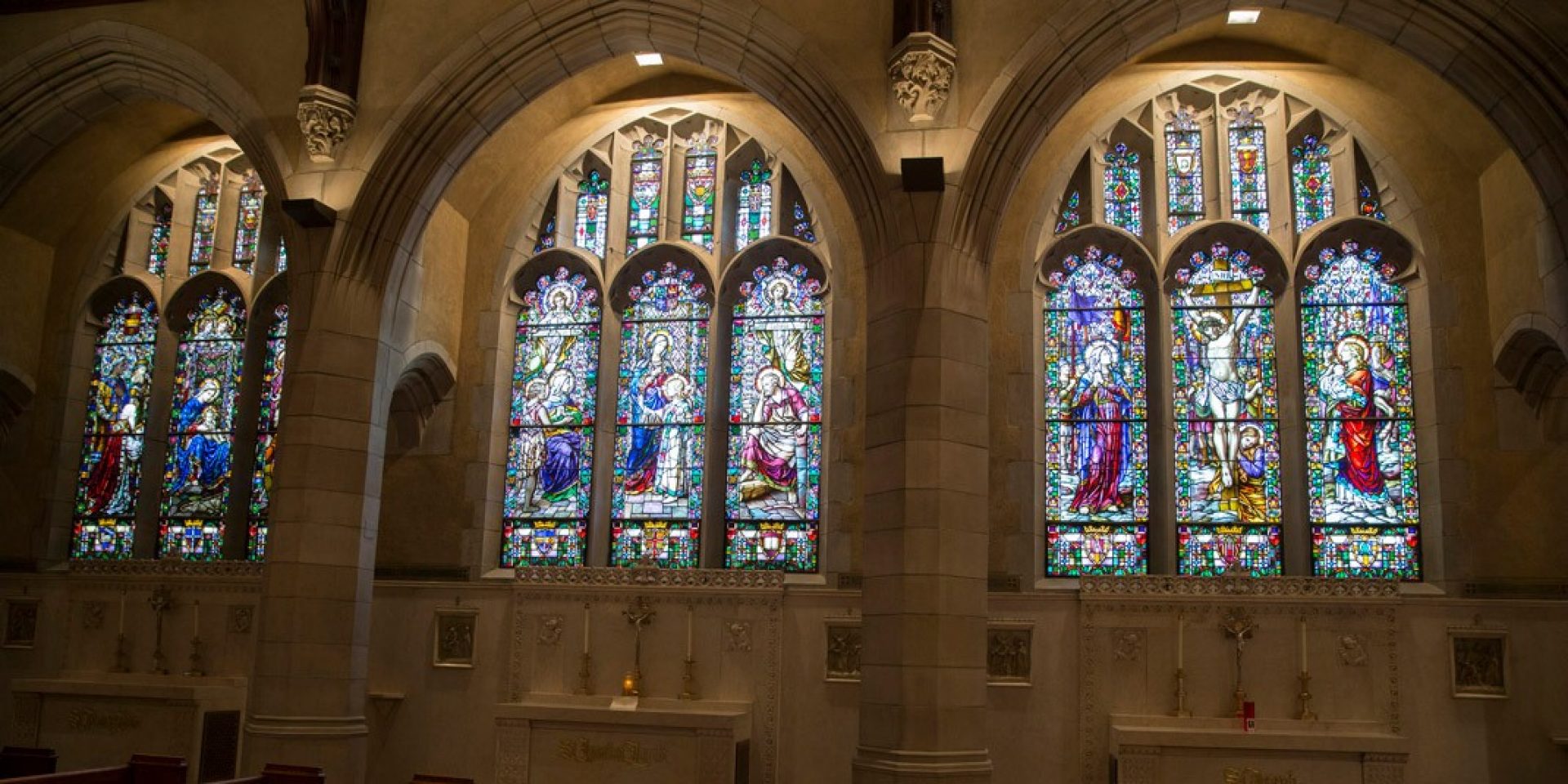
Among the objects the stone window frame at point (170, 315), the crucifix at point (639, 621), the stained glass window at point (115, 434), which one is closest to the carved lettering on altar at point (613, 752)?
the crucifix at point (639, 621)

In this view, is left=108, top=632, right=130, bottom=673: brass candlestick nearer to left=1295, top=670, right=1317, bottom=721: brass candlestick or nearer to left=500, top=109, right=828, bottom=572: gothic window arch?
left=500, top=109, right=828, bottom=572: gothic window arch

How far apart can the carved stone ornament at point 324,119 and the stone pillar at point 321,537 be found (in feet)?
2.18

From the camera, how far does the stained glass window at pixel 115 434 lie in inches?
472

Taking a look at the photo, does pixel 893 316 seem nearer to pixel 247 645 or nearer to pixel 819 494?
pixel 819 494

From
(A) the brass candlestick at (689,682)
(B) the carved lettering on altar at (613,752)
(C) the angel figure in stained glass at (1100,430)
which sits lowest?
(B) the carved lettering on altar at (613,752)

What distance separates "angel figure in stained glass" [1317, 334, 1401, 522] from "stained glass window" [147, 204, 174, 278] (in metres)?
9.94

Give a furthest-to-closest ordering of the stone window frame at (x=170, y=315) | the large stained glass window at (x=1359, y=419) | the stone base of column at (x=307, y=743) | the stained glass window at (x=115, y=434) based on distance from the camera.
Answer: the stained glass window at (x=115, y=434) < the stone window frame at (x=170, y=315) < the large stained glass window at (x=1359, y=419) < the stone base of column at (x=307, y=743)

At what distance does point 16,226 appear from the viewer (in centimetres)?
1208

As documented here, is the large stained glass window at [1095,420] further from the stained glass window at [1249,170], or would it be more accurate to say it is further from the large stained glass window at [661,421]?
the large stained glass window at [661,421]

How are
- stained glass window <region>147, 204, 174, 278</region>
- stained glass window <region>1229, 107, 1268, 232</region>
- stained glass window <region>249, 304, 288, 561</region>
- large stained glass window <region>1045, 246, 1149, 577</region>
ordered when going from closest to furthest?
large stained glass window <region>1045, 246, 1149, 577</region> < stained glass window <region>1229, 107, 1268, 232</region> < stained glass window <region>249, 304, 288, 561</region> < stained glass window <region>147, 204, 174, 278</region>

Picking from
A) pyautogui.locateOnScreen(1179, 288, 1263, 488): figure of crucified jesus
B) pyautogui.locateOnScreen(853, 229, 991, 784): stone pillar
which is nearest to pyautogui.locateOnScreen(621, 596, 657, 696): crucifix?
pyautogui.locateOnScreen(853, 229, 991, 784): stone pillar

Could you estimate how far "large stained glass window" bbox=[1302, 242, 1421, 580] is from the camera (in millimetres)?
9938

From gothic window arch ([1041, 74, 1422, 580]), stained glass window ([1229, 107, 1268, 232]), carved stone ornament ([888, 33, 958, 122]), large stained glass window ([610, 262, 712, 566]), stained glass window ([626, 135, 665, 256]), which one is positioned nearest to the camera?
carved stone ornament ([888, 33, 958, 122])

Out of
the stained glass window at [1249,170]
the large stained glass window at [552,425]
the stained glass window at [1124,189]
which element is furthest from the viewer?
the large stained glass window at [552,425]
